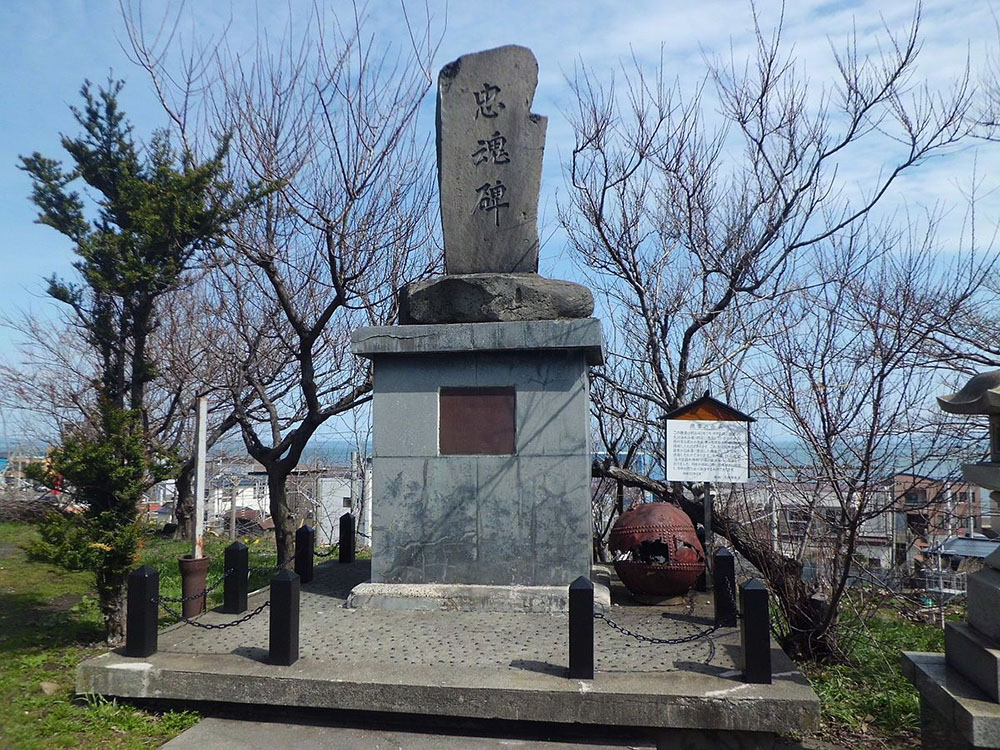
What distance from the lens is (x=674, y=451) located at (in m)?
7.30

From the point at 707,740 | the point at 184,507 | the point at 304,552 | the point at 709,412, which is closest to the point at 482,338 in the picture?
the point at 709,412

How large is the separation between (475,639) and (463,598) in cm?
99

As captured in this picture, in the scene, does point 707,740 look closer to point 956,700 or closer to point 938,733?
point 938,733

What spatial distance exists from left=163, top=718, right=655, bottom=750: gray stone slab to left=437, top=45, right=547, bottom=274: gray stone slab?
4580 millimetres

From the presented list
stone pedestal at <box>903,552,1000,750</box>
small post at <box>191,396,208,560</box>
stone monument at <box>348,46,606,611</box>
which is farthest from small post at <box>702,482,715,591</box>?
small post at <box>191,396,208,560</box>

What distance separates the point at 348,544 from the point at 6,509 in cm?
1063

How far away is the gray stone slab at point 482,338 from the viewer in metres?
7.01

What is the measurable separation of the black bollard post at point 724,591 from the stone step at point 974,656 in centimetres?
171

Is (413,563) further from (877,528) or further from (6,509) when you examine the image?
(6,509)

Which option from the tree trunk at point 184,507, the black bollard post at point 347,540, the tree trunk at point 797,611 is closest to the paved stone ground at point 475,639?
the tree trunk at point 797,611

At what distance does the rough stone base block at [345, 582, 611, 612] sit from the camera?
22.3 ft

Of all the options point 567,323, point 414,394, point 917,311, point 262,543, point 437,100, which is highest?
point 437,100

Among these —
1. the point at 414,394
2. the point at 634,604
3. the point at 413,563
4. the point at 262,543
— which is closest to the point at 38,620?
the point at 413,563

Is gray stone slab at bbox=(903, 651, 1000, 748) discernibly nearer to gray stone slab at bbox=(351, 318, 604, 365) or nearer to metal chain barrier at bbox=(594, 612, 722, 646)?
metal chain barrier at bbox=(594, 612, 722, 646)
